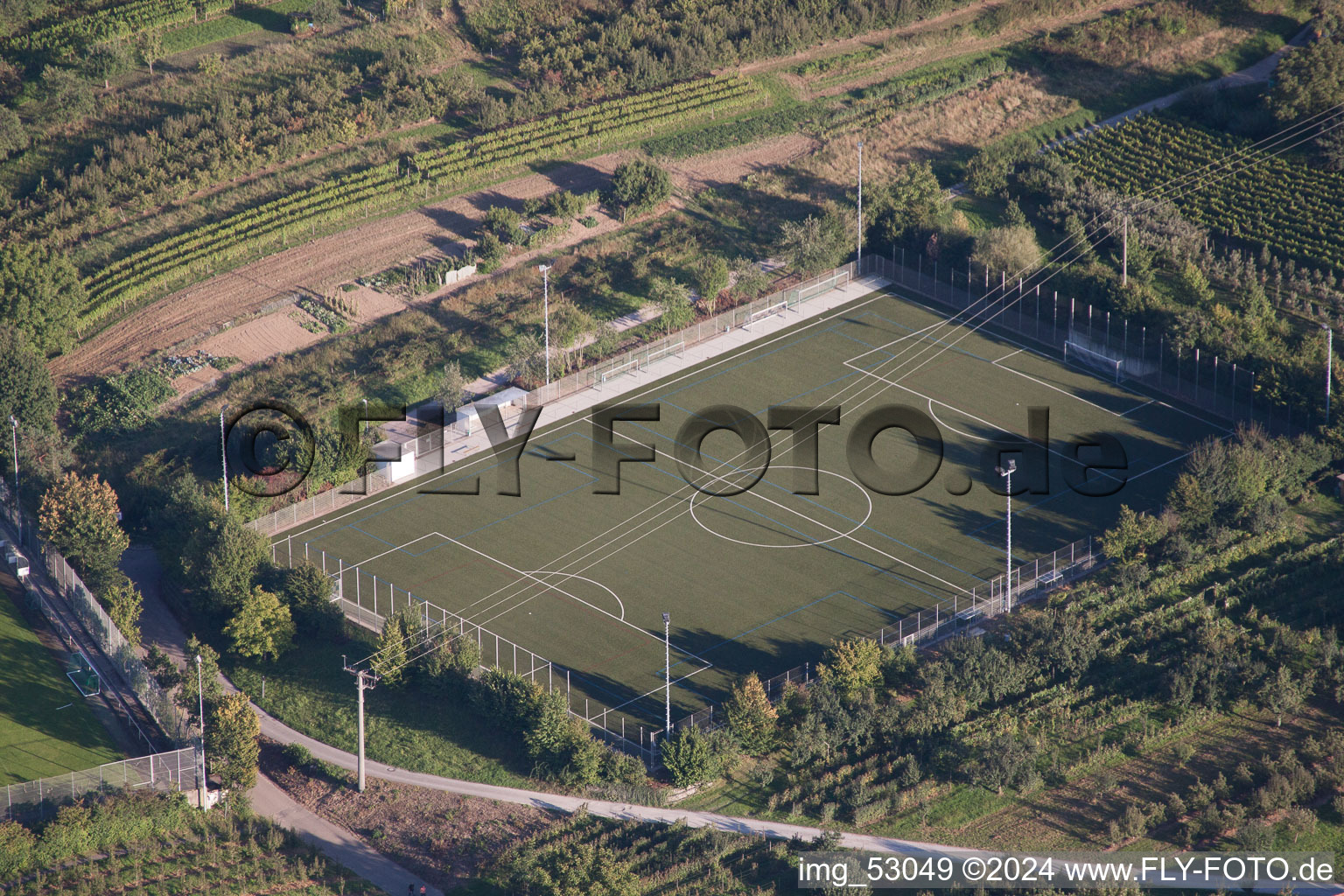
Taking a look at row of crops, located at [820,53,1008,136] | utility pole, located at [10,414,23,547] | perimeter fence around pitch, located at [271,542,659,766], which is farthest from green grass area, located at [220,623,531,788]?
row of crops, located at [820,53,1008,136]

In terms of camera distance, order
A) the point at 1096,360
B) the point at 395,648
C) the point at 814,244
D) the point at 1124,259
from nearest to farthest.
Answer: the point at 395,648 → the point at 1096,360 → the point at 1124,259 → the point at 814,244

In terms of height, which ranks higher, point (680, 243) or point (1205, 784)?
point (680, 243)

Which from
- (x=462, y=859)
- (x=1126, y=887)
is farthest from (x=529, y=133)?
(x=1126, y=887)

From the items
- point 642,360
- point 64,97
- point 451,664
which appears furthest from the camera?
point 64,97

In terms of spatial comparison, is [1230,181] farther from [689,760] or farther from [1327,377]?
[689,760]

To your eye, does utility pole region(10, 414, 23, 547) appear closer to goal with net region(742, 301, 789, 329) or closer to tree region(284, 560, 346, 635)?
tree region(284, 560, 346, 635)

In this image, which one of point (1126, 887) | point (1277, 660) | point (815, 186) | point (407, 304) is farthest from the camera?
point (815, 186)

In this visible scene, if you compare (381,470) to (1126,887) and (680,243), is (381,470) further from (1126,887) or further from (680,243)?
(1126,887)

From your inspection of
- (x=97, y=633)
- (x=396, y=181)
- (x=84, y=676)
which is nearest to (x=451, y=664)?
(x=84, y=676)
